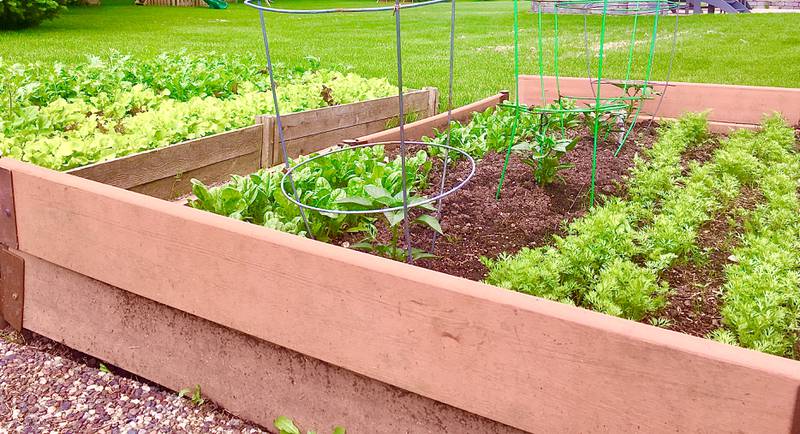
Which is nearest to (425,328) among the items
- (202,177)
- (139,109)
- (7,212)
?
(7,212)

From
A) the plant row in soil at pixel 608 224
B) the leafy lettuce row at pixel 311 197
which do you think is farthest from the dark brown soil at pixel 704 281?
the leafy lettuce row at pixel 311 197

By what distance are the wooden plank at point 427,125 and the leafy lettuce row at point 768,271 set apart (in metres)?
1.62

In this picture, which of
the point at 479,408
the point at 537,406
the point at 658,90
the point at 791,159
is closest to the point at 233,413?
the point at 479,408

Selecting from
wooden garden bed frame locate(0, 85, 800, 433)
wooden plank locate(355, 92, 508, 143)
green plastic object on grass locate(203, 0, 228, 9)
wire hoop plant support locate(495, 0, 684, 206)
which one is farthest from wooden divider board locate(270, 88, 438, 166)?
green plastic object on grass locate(203, 0, 228, 9)

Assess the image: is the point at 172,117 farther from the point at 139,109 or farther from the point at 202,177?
the point at 139,109

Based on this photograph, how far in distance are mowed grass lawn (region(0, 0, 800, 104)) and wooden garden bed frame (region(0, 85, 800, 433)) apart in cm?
400

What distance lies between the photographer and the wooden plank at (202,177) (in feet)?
11.4

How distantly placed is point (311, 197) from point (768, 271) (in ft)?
5.43

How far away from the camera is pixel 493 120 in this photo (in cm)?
438

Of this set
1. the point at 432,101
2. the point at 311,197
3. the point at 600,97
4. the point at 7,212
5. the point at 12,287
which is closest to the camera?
the point at 7,212

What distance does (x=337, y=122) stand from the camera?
15.1 feet

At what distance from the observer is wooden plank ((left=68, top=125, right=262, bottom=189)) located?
315cm

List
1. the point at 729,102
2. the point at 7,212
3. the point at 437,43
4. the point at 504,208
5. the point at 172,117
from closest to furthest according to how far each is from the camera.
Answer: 1. the point at 7,212
2. the point at 504,208
3. the point at 172,117
4. the point at 729,102
5. the point at 437,43

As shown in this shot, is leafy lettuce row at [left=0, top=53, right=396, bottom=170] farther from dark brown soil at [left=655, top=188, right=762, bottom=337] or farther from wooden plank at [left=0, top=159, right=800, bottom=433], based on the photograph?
dark brown soil at [left=655, top=188, right=762, bottom=337]
